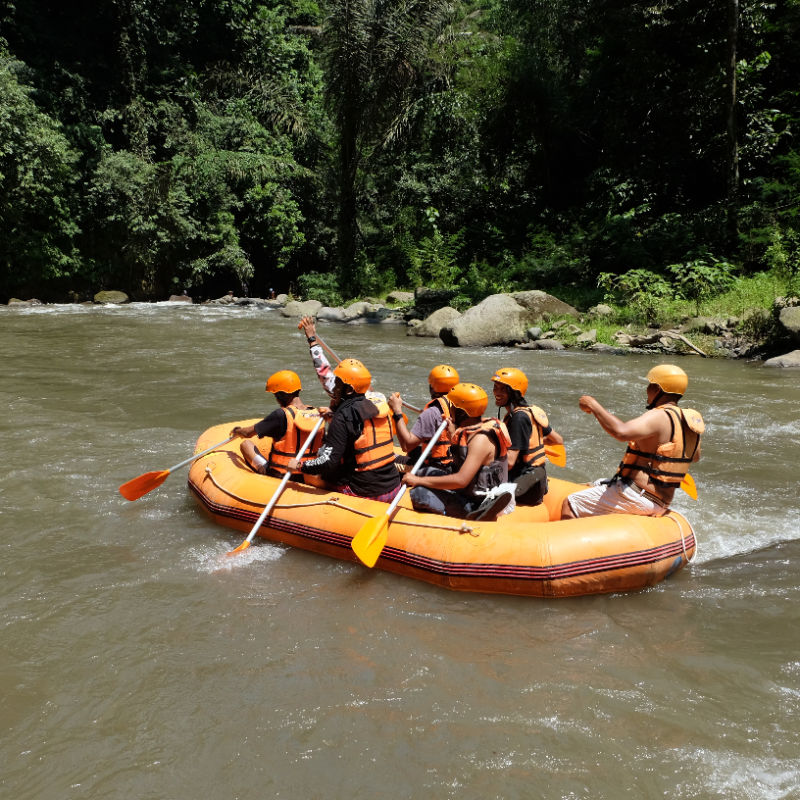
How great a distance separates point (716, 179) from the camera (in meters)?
16.0

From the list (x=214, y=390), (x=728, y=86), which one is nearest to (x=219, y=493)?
(x=214, y=390)

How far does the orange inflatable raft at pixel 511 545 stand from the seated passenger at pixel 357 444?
0.14 meters

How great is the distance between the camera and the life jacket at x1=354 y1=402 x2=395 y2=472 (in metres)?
4.33

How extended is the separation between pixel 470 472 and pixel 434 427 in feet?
2.17

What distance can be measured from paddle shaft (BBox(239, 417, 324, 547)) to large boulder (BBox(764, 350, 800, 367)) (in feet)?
26.8

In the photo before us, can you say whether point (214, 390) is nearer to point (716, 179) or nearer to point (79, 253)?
point (716, 179)

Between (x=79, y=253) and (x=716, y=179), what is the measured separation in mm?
17696

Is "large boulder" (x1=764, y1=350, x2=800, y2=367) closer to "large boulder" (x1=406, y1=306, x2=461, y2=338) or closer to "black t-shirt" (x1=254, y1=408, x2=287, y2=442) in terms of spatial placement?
"large boulder" (x1=406, y1=306, x2=461, y2=338)

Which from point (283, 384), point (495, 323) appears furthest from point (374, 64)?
point (283, 384)

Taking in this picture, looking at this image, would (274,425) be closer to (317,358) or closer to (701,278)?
(317,358)

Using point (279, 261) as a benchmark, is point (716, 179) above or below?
above

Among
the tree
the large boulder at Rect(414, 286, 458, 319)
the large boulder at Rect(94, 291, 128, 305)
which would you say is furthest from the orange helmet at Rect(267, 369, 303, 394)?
the large boulder at Rect(94, 291, 128, 305)

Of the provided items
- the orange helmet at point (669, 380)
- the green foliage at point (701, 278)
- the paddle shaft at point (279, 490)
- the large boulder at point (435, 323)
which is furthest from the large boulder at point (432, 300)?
the orange helmet at point (669, 380)

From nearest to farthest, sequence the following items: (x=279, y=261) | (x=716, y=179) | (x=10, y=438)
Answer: (x=10, y=438), (x=716, y=179), (x=279, y=261)
